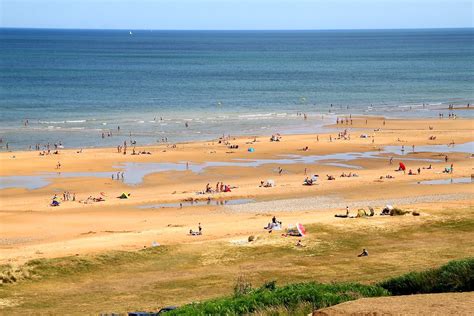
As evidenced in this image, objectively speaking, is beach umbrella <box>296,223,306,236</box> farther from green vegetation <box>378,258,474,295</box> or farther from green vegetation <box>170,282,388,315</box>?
green vegetation <box>170,282,388,315</box>

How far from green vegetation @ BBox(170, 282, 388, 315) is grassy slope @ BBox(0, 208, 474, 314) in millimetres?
6177

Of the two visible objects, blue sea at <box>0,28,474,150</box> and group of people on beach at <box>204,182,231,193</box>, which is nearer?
group of people on beach at <box>204,182,231,193</box>

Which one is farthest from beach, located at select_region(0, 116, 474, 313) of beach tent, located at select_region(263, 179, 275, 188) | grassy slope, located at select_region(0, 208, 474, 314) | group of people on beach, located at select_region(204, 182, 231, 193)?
beach tent, located at select_region(263, 179, 275, 188)

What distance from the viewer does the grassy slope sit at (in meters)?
24.8

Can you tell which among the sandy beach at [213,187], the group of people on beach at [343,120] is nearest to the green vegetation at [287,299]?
the sandy beach at [213,187]

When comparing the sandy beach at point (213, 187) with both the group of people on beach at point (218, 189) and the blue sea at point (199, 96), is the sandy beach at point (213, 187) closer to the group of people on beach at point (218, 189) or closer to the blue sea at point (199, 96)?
the group of people on beach at point (218, 189)

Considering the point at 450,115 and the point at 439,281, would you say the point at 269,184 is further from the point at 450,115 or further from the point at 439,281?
the point at 450,115

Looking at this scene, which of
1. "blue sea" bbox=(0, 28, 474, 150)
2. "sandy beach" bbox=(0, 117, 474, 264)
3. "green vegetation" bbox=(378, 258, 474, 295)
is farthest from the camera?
"blue sea" bbox=(0, 28, 474, 150)

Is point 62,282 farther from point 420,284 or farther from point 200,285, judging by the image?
point 420,284

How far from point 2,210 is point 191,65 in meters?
109

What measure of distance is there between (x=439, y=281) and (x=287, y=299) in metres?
3.60

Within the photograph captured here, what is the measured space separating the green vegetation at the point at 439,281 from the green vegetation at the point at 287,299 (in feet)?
2.26

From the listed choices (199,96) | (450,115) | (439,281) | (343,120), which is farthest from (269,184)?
(199,96)

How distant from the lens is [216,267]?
28375 mm
